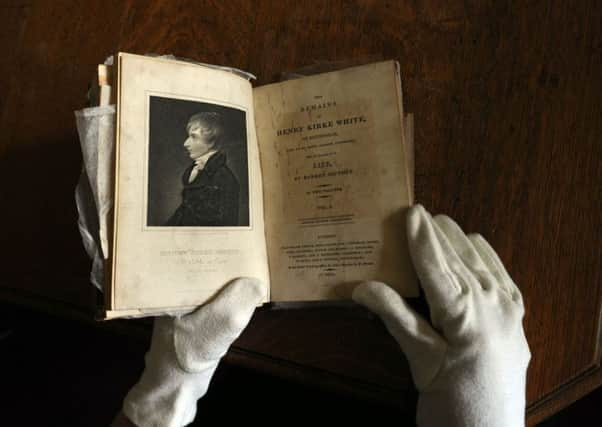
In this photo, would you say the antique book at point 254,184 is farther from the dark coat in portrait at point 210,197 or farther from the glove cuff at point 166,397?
the glove cuff at point 166,397

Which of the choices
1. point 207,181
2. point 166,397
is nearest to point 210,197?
point 207,181

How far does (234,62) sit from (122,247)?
0.29m

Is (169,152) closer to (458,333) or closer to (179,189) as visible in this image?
(179,189)

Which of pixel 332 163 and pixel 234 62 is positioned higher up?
pixel 234 62

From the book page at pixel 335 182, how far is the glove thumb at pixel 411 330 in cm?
2

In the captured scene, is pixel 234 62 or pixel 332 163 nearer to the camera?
pixel 332 163

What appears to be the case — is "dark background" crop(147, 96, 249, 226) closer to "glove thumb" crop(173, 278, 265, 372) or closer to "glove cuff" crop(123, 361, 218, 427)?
"glove thumb" crop(173, 278, 265, 372)

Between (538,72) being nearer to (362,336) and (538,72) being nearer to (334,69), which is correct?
(334,69)

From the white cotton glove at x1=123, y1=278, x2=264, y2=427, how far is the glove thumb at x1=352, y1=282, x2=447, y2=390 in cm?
12

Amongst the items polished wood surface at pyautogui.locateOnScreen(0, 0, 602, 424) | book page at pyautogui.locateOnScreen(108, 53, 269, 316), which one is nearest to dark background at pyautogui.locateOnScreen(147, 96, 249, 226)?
book page at pyautogui.locateOnScreen(108, 53, 269, 316)

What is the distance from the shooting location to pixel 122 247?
1.39 ft

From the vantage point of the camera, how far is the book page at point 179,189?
430 mm

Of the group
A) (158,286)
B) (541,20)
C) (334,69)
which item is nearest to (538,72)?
(541,20)

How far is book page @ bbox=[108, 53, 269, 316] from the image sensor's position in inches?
16.9
